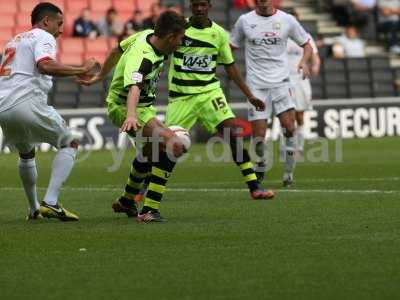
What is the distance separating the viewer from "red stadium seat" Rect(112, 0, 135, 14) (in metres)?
28.3

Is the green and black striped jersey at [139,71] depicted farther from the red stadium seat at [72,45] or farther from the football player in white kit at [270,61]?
the red stadium seat at [72,45]

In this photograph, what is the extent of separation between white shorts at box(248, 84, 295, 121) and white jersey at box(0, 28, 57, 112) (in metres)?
4.77

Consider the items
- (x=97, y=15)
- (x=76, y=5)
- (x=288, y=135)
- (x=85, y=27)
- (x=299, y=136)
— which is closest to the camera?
(x=288, y=135)

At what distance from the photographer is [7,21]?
2692 centimetres

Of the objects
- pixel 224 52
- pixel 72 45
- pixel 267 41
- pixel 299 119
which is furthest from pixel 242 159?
pixel 72 45

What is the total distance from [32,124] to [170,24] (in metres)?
1.50

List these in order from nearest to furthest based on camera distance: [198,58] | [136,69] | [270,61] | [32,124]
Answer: [136,69], [32,124], [198,58], [270,61]

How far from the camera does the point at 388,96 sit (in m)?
28.2

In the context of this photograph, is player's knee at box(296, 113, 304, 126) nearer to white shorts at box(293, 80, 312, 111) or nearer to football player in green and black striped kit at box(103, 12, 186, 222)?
white shorts at box(293, 80, 312, 111)

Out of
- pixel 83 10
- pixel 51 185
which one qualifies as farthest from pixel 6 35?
pixel 51 185

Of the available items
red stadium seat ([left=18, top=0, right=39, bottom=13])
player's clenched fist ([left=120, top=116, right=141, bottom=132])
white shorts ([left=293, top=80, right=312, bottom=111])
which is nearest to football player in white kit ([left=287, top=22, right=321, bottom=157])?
white shorts ([left=293, top=80, right=312, bottom=111])

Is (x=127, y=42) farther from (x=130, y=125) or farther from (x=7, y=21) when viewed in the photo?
(x=7, y=21)

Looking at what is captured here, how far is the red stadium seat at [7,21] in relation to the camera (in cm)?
2686

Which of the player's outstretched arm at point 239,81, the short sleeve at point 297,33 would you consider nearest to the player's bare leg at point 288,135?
the short sleeve at point 297,33
